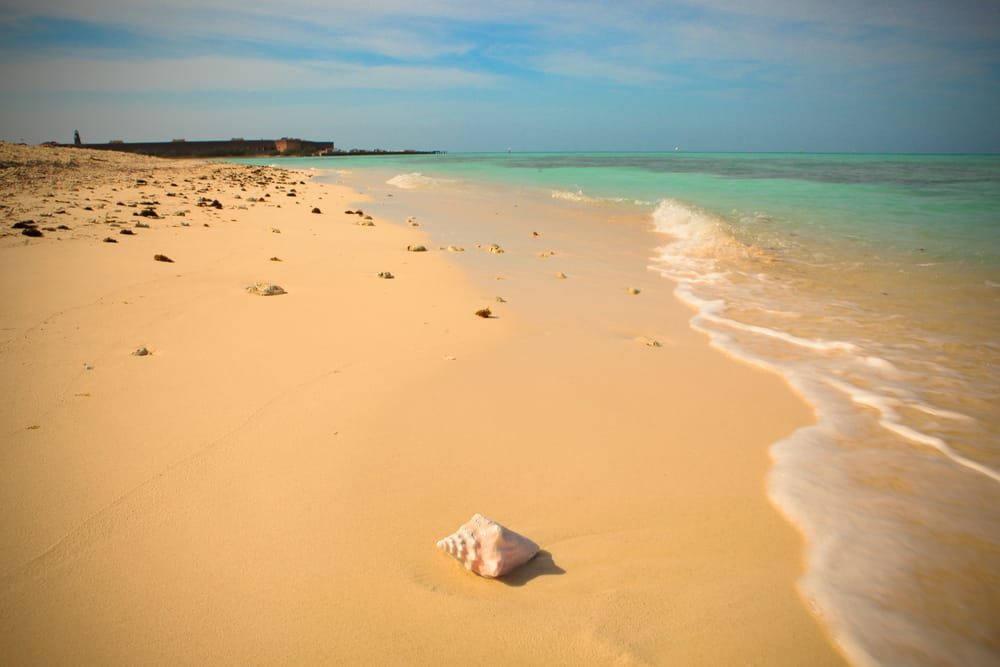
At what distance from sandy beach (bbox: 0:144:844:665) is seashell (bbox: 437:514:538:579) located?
60 millimetres

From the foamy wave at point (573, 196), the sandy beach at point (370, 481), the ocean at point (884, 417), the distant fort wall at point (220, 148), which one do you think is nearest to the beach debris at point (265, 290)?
the sandy beach at point (370, 481)

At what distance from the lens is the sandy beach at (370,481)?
4.74ft

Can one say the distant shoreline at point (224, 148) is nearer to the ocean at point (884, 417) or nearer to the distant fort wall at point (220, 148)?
the distant fort wall at point (220, 148)

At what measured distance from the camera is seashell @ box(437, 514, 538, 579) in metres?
1.58

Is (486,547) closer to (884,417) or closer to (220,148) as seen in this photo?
(884,417)

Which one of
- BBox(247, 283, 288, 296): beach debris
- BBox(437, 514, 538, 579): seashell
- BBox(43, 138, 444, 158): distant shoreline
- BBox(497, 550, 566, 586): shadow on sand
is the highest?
BBox(43, 138, 444, 158): distant shoreline

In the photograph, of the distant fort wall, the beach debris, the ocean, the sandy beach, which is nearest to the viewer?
the sandy beach

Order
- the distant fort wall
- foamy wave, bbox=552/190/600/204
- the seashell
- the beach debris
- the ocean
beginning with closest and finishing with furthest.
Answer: the seashell → the ocean → the beach debris → foamy wave, bbox=552/190/600/204 → the distant fort wall

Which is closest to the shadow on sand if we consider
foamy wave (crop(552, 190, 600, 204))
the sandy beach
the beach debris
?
the sandy beach

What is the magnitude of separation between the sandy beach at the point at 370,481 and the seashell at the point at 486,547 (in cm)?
6

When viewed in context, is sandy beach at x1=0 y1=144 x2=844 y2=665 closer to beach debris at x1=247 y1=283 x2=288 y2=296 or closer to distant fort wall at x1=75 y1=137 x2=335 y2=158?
beach debris at x1=247 y1=283 x2=288 y2=296

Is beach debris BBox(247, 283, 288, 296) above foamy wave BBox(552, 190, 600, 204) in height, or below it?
below

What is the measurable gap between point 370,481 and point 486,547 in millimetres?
698

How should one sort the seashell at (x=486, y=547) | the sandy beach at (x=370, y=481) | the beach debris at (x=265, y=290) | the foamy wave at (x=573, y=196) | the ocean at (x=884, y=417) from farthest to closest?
the foamy wave at (x=573, y=196), the beach debris at (x=265, y=290), the ocean at (x=884, y=417), the seashell at (x=486, y=547), the sandy beach at (x=370, y=481)
